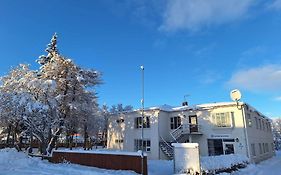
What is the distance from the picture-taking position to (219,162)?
57.3 feet

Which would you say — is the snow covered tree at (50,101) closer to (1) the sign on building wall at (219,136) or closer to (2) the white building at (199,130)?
(2) the white building at (199,130)

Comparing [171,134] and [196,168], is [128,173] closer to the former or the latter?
[196,168]

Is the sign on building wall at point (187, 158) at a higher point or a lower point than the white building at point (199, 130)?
lower

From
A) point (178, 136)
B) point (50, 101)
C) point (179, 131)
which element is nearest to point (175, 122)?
point (179, 131)

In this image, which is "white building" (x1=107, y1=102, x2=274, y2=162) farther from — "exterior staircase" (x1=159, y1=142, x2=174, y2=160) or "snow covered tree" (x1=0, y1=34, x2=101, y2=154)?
"snow covered tree" (x1=0, y1=34, x2=101, y2=154)

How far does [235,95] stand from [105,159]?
15565mm

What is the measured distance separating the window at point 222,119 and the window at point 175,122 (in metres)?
4.54

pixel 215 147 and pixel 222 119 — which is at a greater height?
Answer: pixel 222 119

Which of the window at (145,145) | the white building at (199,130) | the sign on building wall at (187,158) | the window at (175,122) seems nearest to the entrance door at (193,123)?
the white building at (199,130)

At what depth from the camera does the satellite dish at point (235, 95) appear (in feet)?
84.1

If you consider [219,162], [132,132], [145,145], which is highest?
[132,132]

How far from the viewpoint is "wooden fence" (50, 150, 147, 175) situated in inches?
646

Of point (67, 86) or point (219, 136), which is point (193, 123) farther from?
point (67, 86)

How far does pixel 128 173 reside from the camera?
1603 centimetres
